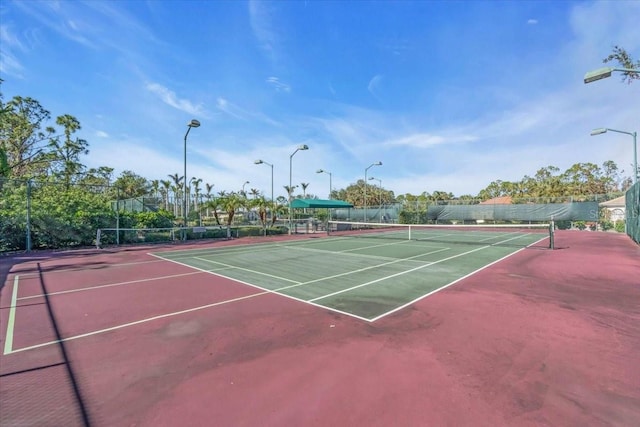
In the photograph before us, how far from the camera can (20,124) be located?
2842cm

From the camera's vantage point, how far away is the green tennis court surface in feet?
23.2

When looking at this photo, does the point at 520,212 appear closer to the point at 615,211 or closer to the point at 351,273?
the point at 615,211

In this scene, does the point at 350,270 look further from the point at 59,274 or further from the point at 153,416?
the point at 59,274

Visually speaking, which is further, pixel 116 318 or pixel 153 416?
pixel 116 318

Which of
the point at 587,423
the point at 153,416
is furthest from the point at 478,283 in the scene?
the point at 153,416

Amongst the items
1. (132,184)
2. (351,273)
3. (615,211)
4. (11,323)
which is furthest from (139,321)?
(132,184)

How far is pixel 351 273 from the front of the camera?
33.0ft

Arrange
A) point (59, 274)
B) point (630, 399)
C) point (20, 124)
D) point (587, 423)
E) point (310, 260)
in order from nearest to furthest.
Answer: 1. point (587, 423)
2. point (630, 399)
3. point (59, 274)
4. point (310, 260)
5. point (20, 124)

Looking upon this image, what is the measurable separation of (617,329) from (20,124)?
135ft

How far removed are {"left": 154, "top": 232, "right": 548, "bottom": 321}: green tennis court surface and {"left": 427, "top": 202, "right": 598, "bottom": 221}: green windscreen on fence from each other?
82.1ft

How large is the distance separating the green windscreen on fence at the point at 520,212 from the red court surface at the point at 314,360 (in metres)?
31.1

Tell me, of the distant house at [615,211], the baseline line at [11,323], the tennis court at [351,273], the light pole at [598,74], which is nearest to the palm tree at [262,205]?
the tennis court at [351,273]

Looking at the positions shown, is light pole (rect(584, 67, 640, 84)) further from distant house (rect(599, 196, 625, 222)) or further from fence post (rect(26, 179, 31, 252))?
distant house (rect(599, 196, 625, 222))

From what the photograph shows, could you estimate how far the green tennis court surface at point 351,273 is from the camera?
7.07 metres
